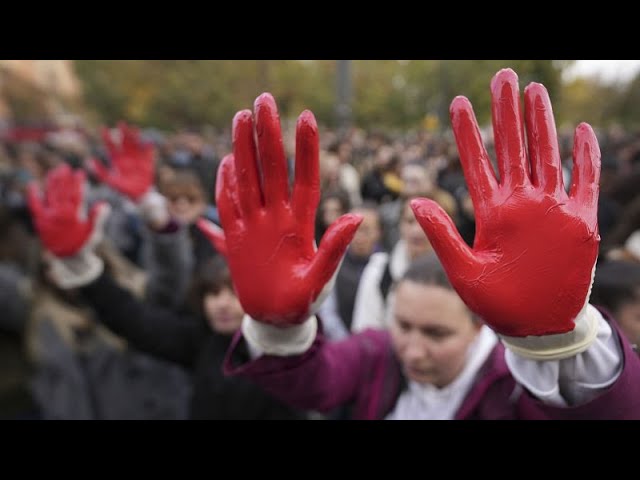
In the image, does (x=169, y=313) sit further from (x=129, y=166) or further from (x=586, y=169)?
(x=129, y=166)

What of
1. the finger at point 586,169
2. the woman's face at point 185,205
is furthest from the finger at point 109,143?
the finger at point 586,169

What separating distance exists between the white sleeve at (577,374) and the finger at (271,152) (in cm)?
53

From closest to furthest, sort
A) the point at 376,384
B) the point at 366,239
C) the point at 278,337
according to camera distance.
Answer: the point at 278,337, the point at 376,384, the point at 366,239

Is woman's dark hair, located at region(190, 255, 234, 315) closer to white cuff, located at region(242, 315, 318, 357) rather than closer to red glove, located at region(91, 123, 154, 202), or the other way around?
white cuff, located at region(242, 315, 318, 357)

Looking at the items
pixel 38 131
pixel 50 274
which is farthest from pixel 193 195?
pixel 38 131

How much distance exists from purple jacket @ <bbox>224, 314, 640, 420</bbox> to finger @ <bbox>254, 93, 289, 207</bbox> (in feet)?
1.32

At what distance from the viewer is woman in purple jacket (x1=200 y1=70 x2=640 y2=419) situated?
0.94m

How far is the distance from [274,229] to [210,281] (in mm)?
956

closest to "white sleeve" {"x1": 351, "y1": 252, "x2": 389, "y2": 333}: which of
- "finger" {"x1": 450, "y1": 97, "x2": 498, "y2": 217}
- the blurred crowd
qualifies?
the blurred crowd

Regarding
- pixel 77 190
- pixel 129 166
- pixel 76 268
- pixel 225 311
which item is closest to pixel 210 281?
pixel 225 311

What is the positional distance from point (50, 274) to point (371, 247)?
5.39ft

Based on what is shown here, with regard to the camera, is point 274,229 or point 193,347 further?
point 193,347

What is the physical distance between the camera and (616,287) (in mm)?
1883

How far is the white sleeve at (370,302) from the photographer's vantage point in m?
2.45
